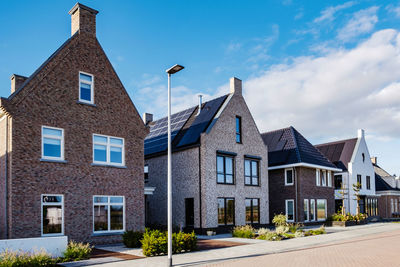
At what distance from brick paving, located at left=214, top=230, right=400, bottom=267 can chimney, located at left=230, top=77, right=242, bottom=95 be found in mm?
12790

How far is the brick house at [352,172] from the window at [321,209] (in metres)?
4.01

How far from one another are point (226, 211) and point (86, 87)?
1172 cm

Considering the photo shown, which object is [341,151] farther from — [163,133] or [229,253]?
[229,253]

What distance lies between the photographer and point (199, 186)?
74.2ft

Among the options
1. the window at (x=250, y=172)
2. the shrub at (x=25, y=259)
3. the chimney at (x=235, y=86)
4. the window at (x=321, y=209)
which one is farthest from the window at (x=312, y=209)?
the shrub at (x=25, y=259)

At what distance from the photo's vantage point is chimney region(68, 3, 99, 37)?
17812 mm

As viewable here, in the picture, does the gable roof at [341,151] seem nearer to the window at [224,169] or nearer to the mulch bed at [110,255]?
the window at [224,169]

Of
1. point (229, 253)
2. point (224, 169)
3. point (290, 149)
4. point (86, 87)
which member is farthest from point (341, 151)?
point (86, 87)

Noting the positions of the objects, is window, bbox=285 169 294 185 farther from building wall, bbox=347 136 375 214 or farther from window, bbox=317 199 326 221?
building wall, bbox=347 136 375 214

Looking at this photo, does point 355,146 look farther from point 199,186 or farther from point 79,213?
point 79,213

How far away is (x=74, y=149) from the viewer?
54.7 ft

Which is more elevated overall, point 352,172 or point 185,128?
point 185,128

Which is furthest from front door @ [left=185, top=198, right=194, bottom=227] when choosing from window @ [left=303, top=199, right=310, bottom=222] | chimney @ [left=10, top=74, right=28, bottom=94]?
chimney @ [left=10, top=74, right=28, bottom=94]

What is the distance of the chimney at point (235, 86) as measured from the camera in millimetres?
25558
